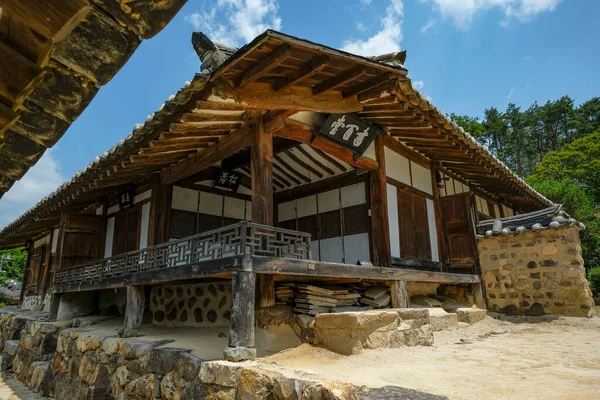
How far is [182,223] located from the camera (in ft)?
32.8

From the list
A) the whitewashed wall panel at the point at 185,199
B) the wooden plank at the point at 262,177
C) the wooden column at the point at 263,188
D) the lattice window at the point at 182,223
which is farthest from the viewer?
the whitewashed wall panel at the point at 185,199

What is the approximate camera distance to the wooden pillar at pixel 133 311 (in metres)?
7.50

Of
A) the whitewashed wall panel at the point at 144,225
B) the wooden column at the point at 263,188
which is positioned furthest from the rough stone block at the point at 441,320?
the whitewashed wall panel at the point at 144,225

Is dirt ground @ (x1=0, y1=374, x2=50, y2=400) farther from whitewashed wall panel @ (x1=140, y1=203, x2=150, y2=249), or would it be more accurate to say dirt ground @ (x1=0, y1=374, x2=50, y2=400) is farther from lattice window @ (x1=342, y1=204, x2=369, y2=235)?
lattice window @ (x1=342, y1=204, x2=369, y2=235)

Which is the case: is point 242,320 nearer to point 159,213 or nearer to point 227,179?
point 159,213

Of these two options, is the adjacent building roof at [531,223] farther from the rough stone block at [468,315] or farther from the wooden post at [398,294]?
the wooden post at [398,294]

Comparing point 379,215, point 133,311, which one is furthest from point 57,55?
point 379,215

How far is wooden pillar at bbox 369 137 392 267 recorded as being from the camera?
868 centimetres

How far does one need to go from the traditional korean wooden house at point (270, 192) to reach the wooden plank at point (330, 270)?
2cm

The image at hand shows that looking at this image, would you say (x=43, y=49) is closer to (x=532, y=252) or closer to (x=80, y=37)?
(x=80, y=37)

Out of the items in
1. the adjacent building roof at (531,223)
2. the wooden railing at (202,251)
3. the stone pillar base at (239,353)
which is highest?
the adjacent building roof at (531,223)

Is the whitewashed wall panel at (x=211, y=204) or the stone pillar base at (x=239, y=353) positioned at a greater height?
the whitewashed wall panel at (x=211, y=204)

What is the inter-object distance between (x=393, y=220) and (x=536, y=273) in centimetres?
377

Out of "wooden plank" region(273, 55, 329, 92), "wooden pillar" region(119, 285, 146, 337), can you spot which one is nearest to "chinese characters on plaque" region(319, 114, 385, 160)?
"wooden plank" region(273, 55, 329, 92)
